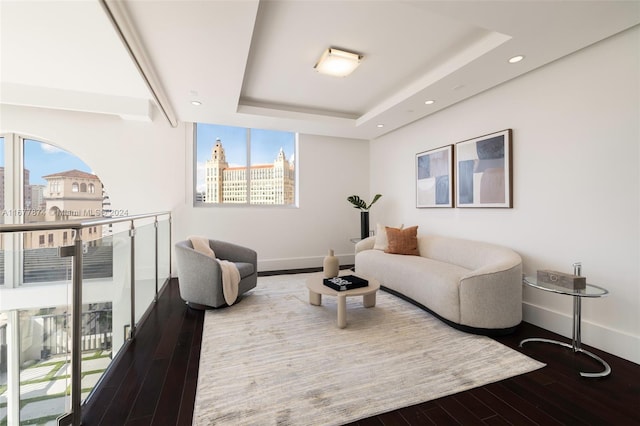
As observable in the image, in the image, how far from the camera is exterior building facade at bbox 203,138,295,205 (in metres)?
5.05

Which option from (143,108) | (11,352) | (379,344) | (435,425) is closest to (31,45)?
(143,108)

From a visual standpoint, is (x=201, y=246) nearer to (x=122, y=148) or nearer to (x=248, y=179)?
(x=248, y=179)

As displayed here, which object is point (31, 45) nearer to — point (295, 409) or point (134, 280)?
point (134, 280)

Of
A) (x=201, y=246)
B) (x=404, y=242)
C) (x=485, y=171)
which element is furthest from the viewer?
(x=404, y=242)

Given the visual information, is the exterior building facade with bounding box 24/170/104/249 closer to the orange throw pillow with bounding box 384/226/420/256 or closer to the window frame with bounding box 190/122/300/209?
the window frame with bounding box 190/122/300/209

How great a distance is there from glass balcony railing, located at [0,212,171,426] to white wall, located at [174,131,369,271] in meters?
2.85

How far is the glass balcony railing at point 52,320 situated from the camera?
48.2 inches

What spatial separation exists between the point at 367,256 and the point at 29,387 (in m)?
3.62

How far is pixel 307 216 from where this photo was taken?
5.53 m

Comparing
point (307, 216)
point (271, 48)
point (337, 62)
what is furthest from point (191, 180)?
point (337, 62)

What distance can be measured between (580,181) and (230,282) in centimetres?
371

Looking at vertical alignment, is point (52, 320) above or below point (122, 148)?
below

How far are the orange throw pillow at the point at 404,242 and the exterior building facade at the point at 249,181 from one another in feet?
7.61

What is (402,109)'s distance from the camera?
3986mm
